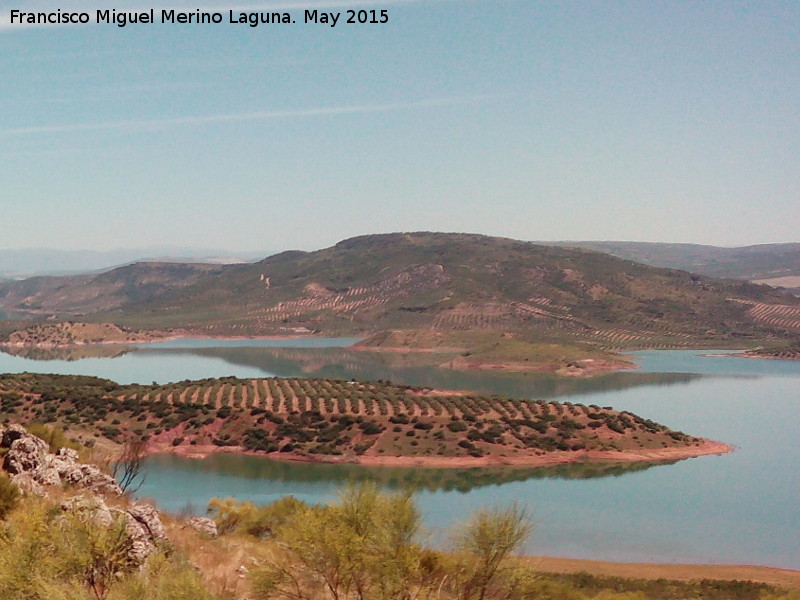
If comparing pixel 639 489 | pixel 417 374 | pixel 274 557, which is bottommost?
pixel 639 489

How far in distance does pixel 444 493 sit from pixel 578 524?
483 inches

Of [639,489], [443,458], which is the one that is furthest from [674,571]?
[443,458]

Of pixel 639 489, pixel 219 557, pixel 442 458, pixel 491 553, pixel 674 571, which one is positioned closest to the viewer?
pixel 491 553

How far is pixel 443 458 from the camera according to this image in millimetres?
70062

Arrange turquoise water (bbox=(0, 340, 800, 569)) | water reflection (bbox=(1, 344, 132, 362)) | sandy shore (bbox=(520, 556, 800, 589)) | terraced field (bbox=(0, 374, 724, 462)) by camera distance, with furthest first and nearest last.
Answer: water reflection (bbox=(1, 344, 132, 362)) → terraced field (bbox=(0, 374, 724, 462)) → turquoise water (bbox=(0, 340, 800, 569)) → sandy shore (bbox=(520, 556, 800, 589))

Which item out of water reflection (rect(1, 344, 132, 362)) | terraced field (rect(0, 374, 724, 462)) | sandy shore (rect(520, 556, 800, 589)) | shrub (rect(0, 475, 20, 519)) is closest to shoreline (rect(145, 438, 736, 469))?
terraced field (rect(0, 374, 724, 462))

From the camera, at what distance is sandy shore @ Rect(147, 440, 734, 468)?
6912cm

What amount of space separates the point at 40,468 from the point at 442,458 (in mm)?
52546

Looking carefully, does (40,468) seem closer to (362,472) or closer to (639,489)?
(362,472)

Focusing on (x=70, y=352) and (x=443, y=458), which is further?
(x=70, y=352)

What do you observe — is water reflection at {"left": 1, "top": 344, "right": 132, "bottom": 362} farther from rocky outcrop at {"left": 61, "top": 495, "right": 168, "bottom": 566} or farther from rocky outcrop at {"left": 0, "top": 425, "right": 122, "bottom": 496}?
rocky outcrop at {"left": 61, "top": 495, "right": 168, "bottom": 566}

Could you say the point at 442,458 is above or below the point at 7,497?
below

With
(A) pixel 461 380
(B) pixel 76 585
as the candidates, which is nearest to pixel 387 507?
(B) pixel 76 585

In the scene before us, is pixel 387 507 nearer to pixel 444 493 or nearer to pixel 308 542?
pixel 308 542
